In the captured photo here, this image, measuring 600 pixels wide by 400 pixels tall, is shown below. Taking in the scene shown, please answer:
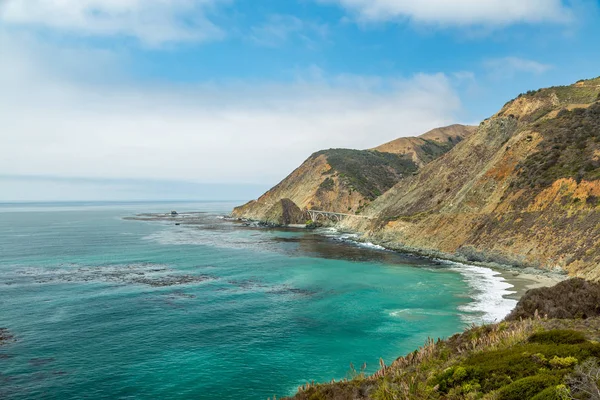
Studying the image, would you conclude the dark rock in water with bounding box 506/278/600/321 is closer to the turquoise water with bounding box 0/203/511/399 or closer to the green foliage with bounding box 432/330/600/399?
the turquoise water with bounding box 0/203/511/399

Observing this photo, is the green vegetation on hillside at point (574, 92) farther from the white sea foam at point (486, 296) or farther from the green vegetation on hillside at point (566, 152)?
the white sea foam at point (486, 296)

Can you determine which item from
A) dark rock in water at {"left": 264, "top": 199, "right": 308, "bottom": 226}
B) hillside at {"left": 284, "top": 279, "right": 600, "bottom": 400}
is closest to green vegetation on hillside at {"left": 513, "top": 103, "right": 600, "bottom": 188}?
hillside at {"left": 284, "top": 279, "right": 600, "bottom": 400}

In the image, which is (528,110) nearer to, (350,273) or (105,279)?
(350,273)

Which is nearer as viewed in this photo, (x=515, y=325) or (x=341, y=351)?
(x=515, y=325)

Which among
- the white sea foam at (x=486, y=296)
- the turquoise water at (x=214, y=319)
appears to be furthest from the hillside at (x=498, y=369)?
the white sea foam at (x=486, y=296)

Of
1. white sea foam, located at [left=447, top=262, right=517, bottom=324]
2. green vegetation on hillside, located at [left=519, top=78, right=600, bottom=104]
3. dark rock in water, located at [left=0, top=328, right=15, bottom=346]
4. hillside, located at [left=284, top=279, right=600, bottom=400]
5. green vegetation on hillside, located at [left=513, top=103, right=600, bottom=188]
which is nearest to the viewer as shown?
hillside, located at [left=284, top=279, right=600, bottom=400]

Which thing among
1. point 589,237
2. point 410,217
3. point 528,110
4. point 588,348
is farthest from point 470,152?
point 588,348
